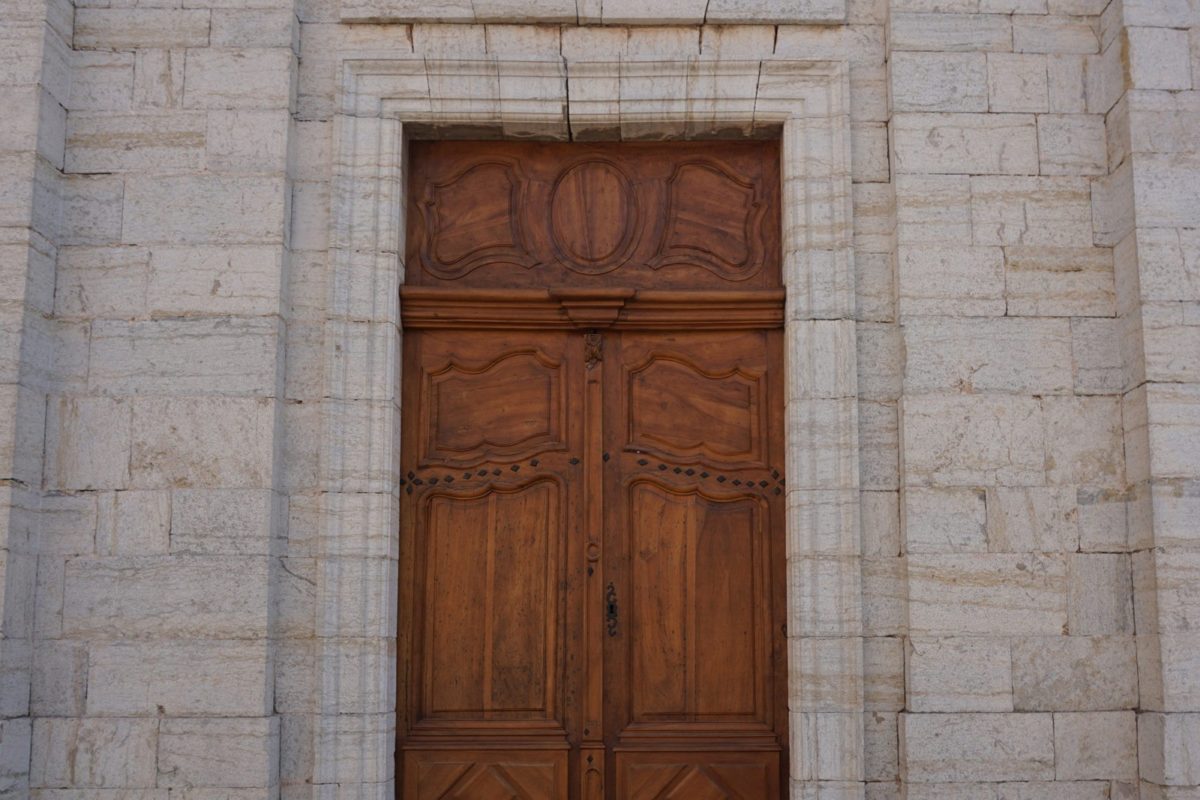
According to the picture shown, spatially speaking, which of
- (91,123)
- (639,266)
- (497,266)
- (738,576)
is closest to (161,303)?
(91,123)

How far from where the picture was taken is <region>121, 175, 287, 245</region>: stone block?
5180 mm

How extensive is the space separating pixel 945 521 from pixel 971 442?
0.31 meters

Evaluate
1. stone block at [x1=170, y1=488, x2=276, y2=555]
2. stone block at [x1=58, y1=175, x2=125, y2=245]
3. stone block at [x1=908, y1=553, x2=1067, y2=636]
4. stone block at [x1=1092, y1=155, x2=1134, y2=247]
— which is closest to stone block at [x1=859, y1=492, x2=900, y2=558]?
stone block at [x1=908, y1=553, x2=1067, y2=636]

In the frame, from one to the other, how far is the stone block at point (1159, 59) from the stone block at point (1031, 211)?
444mm

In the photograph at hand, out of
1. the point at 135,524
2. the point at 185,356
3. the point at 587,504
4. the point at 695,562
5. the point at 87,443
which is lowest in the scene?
the point at 695,562

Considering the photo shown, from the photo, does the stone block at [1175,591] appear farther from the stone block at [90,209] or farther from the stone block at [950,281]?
the stone block at [90,209]

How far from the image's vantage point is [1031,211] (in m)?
5.23

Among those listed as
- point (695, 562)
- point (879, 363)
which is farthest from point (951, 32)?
point (695, 562)

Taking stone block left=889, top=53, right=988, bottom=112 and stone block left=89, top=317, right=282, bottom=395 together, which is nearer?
stone block left=89, top=317, right=282, bottom=395

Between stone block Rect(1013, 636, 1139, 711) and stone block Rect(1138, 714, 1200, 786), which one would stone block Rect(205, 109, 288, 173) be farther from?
stone block Rect(1138, 714, 1200, 786)

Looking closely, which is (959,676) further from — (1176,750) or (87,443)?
(87,443)

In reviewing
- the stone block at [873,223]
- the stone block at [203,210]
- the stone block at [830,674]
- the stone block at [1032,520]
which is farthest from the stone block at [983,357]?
the stone block at [203,210]

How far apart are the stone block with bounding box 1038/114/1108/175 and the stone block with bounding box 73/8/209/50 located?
10.8 ft

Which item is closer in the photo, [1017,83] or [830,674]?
[830,674]
